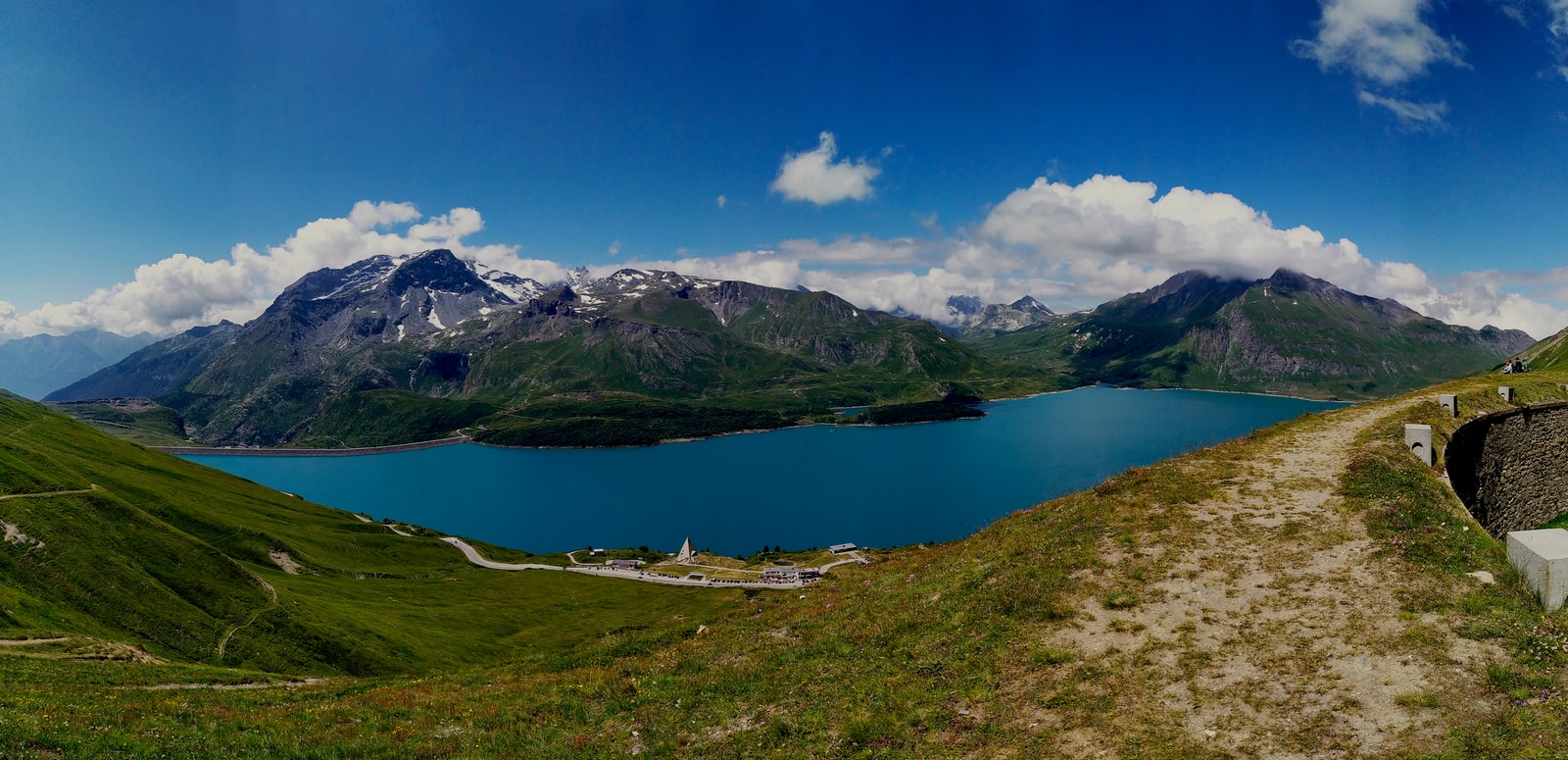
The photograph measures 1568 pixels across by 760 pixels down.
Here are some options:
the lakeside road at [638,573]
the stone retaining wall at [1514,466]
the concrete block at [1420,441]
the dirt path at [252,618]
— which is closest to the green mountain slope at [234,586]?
the dirt path at [252,618]

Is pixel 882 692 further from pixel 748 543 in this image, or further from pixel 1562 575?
pixel 748 543

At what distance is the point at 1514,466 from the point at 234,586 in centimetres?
9424

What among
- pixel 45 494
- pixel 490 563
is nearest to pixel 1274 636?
pixel 45 494

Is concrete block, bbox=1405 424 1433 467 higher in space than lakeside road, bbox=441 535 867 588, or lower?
higher

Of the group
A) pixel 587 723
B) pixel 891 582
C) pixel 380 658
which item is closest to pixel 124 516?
pixel 380 658

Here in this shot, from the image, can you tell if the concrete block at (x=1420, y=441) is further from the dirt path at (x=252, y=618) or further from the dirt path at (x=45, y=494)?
the dirt path at (x=45, y=494)

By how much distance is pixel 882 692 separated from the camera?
16.4m

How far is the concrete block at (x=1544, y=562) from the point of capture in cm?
1495

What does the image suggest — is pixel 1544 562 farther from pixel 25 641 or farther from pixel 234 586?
pixel 234 586

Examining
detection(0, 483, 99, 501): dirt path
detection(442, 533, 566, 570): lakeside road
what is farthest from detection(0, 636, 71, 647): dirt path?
detection(442, 533, 566, 570): lakeside road

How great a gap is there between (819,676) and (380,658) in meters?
52.8

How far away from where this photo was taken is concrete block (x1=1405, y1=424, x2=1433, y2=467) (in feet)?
89.0

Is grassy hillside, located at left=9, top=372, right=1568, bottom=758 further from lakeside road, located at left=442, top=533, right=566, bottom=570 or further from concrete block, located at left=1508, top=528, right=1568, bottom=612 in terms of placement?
lakeside road, located at left=442, top=533, right=566, bottom=570

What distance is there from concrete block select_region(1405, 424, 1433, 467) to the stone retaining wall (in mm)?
4939
